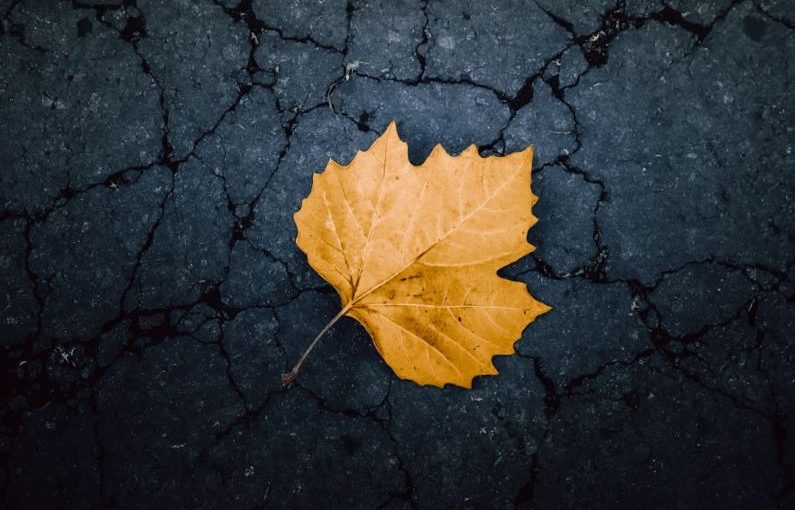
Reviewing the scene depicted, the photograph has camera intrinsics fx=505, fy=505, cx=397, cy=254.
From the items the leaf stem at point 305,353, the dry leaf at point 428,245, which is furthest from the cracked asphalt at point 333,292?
the dry leaf at point 428,245

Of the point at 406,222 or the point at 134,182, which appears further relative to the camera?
the point at 134,182

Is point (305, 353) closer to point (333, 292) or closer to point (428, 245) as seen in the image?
point (333, 292)

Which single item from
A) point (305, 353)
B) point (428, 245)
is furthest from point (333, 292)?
point (428, 245)

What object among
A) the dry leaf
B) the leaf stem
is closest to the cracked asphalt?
the leaf stem

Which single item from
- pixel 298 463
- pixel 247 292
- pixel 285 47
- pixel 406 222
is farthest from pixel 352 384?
pixel 285 47

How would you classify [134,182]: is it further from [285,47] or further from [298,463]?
[298,463]

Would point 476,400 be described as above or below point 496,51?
below
